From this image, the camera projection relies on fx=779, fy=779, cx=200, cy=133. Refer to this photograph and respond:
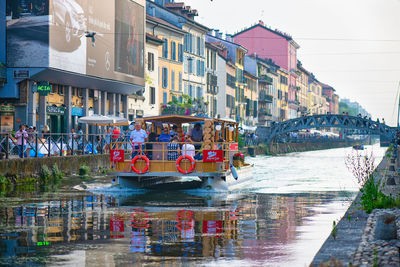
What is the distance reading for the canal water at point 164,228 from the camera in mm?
10562

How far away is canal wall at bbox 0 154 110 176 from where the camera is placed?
25.8m

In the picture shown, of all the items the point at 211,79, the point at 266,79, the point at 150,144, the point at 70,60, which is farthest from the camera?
the point at 266,79

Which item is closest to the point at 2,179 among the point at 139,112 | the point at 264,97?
the point at 139,112

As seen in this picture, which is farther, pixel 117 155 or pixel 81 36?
pixel 81 36

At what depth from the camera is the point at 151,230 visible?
13.7m

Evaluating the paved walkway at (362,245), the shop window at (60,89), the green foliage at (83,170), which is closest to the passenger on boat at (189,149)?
the green foliage at (83,170)

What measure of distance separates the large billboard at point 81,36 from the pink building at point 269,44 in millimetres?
69573

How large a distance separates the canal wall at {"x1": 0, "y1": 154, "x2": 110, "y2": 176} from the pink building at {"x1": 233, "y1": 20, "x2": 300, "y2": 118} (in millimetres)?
89497

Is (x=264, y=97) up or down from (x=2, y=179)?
up

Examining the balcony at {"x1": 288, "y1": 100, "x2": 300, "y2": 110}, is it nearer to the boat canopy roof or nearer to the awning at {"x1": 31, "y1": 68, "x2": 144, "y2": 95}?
the awning at {"x1": 31, "y1": 68, "x2": 144, "y2": 95}

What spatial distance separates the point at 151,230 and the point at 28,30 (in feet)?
99.0

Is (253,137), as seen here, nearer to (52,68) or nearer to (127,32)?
(127,32)

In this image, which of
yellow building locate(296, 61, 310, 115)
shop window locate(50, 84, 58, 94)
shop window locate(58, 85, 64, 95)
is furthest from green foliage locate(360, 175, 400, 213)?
yellow building locate(296, 61, 310, 115)

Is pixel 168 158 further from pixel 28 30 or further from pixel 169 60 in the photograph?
pixel 169 60
